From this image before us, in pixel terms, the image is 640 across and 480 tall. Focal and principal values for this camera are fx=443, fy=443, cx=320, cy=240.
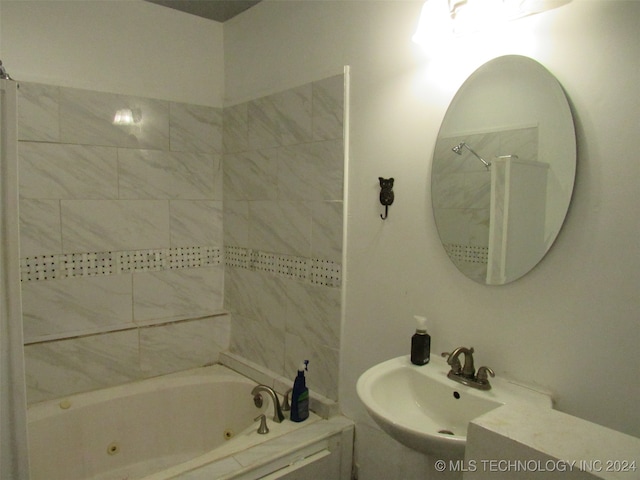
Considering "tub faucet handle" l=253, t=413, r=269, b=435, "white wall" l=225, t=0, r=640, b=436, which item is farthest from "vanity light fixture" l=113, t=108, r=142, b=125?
"tub faucet handle" l=253, t=413, r=269, b=435

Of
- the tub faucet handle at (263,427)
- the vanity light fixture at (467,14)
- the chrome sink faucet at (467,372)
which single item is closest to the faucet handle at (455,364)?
the chrome sink faucet at (467,372)

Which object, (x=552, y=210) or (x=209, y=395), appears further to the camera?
(x=209, y=395)

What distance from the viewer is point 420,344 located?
155 centimetres

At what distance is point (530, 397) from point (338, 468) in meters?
0.94

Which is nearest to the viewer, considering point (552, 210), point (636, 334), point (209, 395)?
point (636, 334)

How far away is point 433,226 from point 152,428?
174 cm

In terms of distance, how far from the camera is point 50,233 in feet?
6.89

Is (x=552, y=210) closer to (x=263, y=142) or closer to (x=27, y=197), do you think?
(x=263, y=142)

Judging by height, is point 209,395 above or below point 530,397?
below

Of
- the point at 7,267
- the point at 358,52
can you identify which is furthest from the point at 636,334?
the point at 7,267

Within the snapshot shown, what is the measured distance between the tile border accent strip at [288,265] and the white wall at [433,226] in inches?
4.0

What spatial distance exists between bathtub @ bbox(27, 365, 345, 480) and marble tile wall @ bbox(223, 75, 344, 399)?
25 cm

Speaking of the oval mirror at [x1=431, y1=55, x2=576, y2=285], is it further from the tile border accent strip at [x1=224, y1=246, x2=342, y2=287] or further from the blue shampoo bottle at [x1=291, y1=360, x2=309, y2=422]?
the blue shampoo bottle at [x1=291, y1=360, x2=309, y2=422]

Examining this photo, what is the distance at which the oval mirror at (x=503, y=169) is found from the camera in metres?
1.28
